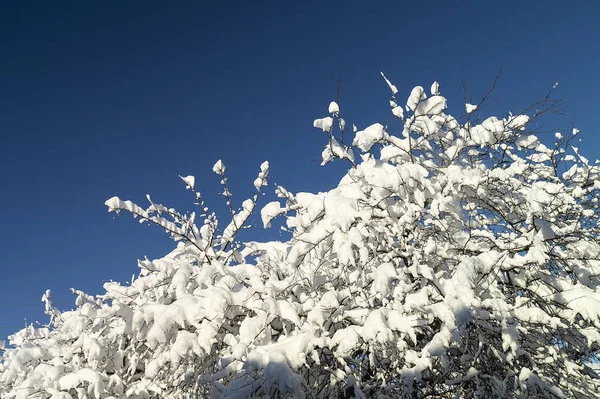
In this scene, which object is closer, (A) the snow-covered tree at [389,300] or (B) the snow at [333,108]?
(A) the snow-covered tree at [389,300]

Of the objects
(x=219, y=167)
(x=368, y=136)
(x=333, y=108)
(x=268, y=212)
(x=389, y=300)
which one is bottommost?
(x=389, y=300)

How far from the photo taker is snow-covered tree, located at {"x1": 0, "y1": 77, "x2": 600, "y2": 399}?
245 cm

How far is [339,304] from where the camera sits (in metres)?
2.89

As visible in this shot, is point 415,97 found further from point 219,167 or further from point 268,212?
point 219,167

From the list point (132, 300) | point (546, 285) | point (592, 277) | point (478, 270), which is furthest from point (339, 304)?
Result: point (132, 300)

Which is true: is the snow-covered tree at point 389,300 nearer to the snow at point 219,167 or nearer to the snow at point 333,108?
the snow at point 333,108

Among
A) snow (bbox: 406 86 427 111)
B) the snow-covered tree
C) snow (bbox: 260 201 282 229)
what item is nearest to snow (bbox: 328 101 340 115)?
the snow-covered tree

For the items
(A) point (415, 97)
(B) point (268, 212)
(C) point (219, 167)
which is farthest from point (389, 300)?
(C) point (219, 167)

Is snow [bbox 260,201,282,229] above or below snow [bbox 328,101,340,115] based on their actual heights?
below

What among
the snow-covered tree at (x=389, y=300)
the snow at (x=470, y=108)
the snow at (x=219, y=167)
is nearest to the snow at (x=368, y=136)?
the snow-covered tree at (x=389, y=300)

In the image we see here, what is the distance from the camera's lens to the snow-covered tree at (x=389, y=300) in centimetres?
245

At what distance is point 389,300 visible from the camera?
302cm

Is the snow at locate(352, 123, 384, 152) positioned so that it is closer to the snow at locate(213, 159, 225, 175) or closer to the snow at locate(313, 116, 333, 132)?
the snow at locate(313, 116, 333, 132)

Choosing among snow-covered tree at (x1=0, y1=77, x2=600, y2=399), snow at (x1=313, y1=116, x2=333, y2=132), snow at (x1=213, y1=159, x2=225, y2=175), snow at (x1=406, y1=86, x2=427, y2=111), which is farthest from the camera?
snow at (x1=213, y1=159, x2=225, y2=175)
